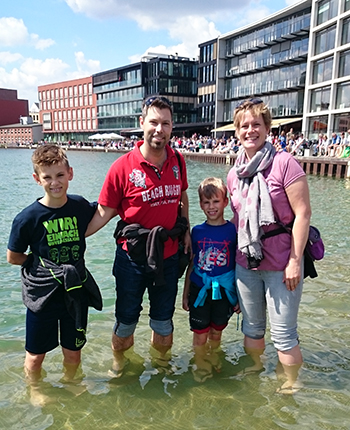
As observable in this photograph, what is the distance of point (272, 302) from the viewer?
3.30 meters

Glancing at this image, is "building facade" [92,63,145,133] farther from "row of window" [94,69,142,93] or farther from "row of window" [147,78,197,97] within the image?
"row of window" [147,78,197,97]

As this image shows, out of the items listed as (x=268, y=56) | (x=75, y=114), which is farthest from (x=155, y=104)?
(x=75, y=114)

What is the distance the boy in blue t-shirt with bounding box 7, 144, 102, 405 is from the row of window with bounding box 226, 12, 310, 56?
49203mm

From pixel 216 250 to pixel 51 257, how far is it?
4.89ft

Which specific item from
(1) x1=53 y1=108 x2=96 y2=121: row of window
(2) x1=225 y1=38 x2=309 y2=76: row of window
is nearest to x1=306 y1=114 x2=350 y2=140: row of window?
(2) x1=225 y1=38 x2=309 y2=76: row of window

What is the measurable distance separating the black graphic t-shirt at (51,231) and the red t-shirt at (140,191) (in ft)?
0.99

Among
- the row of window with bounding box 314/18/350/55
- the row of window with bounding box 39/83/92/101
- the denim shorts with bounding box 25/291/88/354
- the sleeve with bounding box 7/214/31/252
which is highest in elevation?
the row of window with bounding box 39/83/92/101

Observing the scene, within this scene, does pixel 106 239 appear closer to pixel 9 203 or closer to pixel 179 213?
pixel 179 213

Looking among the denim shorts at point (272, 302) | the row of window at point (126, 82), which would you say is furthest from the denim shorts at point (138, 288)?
the row of window at point (126, 82)

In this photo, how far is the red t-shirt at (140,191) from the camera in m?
3.42

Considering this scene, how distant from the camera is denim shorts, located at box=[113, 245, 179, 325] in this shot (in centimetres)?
357

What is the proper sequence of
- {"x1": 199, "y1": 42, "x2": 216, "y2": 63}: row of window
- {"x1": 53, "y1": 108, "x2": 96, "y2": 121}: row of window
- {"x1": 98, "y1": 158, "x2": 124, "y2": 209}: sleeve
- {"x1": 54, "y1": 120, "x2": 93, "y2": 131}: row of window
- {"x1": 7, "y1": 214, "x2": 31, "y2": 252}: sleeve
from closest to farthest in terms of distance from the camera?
{"x1": 7, "y1": 214, "x2": 31, "y2": 252}: sleeve → {"x1": 98, "y1": 158, "x2": 124, "y2": 209}: sleeve → {"x1": 199, "y1": 42, "x2": 216, "y2": 63}: row of window → {"x1": 53, "y1": 108, "x2": 96, "y2": 121}: row of window → {"x1": 54, "y1": 120, "x2": 93, "y2": 131}: row of window

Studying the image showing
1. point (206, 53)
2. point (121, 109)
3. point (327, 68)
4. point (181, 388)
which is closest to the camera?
point (181, 388)

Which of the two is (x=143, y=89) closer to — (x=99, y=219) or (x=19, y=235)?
(x=99, y=219)
